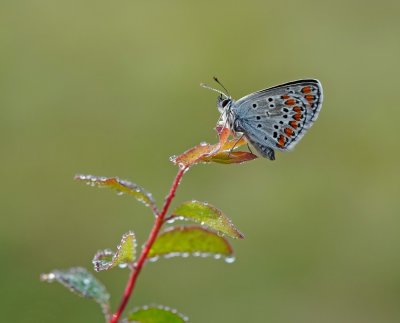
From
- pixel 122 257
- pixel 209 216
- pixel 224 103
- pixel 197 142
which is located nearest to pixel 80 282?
pixel 122 257

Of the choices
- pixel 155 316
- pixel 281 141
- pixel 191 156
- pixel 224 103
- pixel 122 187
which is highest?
pixel 224 103

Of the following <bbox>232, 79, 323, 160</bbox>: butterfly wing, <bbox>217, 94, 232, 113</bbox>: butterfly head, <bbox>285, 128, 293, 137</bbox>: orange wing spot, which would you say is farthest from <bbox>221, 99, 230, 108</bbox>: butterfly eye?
<bbox>285, 128, 293, 137</bbox>: orange wing spot

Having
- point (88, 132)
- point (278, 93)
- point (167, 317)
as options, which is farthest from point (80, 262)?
point (167, 317)

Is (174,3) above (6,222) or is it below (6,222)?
above

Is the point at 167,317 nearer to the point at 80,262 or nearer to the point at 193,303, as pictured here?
the point at 193,303

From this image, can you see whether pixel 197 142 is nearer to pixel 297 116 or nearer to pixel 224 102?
pixel 224 102

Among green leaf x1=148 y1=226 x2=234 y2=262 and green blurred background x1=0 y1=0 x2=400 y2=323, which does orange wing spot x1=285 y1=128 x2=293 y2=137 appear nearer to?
green leaf x1=148 y1=226 x2=234 y2=262

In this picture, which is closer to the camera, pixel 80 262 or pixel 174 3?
pixel 80 262
